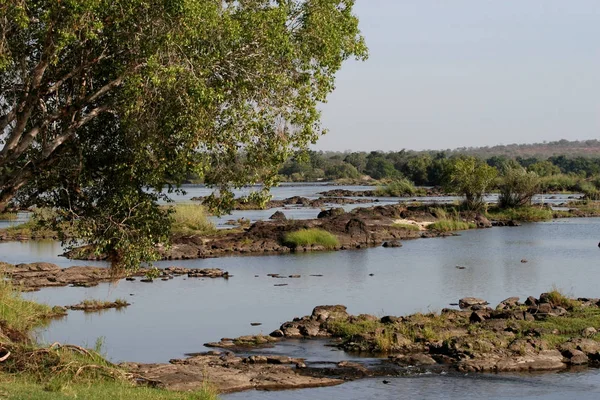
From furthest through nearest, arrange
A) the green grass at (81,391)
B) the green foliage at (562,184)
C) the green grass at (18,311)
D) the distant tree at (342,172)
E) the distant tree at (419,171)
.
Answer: the distant tree at (342,172) < the distant tree at (419,171) < the green foliage at (562,184) < the green grass at (18,311) < the green grass at (81,391)

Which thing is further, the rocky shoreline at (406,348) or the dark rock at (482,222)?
the dark rock at (482,222)

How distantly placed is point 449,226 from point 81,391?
48.2 metres

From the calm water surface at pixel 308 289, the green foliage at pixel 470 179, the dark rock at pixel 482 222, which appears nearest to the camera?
the calm water surface at pixel 308 289

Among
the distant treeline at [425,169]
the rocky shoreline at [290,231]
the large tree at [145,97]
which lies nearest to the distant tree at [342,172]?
the distant treeline at [425,169]

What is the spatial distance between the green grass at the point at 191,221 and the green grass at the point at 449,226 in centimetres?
1503

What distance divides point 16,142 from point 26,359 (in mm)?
A: 3991

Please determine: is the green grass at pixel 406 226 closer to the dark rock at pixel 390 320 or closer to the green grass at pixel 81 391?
the dark rock at pixel 390 320

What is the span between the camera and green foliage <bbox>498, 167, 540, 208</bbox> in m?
67.9

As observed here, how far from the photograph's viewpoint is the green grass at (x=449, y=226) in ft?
200

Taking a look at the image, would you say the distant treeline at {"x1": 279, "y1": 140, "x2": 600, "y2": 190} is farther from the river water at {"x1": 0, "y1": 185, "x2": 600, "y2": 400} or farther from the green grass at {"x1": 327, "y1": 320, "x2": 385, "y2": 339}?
the green grass at {"x1": 327, "y1": 320, "x2": 385, "y2": 339}

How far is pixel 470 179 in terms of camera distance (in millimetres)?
64250

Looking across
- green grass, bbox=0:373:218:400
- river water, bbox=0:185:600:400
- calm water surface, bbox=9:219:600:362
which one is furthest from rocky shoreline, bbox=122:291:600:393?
green grass, bbox=0:373:218:400

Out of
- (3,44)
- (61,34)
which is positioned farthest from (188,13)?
(3,44)

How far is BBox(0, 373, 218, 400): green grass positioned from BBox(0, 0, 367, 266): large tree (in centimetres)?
315
